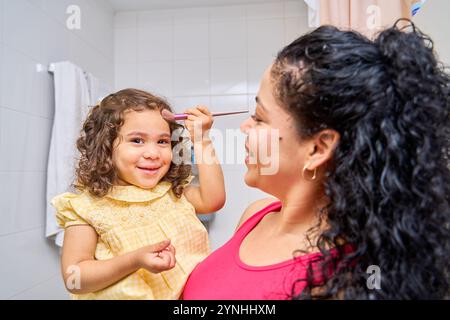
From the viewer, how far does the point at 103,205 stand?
24.8 inches

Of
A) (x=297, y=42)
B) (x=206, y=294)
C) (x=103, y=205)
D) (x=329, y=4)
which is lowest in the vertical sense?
(x=206, y=294)

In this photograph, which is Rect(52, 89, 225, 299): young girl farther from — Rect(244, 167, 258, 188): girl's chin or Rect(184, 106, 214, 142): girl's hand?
Rect(244, 167, 258, 188): girl's chin

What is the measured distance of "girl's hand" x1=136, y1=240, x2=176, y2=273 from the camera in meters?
0.47

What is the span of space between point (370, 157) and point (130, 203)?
0.46m

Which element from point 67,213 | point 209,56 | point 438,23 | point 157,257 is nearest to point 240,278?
point 157,257

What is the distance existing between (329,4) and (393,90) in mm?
638

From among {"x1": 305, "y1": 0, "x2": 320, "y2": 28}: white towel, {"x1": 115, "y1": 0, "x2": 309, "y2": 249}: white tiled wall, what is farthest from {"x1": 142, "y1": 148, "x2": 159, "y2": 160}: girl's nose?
{"x1": 115, "y1": 0, "x2": 309, "y2": 249}: white tiled wall

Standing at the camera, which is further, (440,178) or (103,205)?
(103,205)

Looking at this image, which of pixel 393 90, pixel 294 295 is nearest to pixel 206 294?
pixel 294 295

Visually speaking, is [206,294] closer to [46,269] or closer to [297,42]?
[297,42]

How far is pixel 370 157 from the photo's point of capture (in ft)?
1.21

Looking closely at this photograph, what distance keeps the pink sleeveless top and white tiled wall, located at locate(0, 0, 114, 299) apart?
2.71 feet

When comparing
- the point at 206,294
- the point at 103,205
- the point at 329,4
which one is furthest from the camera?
the point at 329,4

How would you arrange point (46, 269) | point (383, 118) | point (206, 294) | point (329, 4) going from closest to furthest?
point (383, 118)
point (206, 294)
point (329, 4)
point (46, 269)
